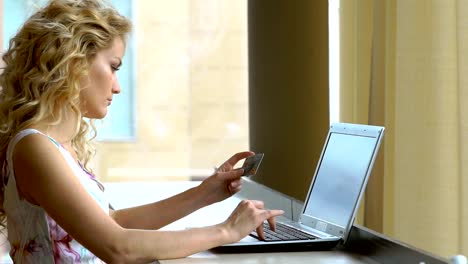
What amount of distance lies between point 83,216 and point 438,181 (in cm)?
74

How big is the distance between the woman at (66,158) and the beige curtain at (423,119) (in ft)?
1.14

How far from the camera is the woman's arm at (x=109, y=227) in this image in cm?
168

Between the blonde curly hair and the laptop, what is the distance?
447mm

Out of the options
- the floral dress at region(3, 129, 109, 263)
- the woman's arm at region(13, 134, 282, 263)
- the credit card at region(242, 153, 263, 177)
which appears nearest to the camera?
the woman's arm at region(13, 134, 282, 263)

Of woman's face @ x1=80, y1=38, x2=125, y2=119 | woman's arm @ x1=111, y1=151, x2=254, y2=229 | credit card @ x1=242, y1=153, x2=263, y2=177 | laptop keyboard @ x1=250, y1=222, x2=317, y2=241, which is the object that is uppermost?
woman's face @ x1=80, y1=38, x2=125, y2=119

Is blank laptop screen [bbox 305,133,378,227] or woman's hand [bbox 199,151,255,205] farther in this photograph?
woman's hand [bbox 199,151,255,205]

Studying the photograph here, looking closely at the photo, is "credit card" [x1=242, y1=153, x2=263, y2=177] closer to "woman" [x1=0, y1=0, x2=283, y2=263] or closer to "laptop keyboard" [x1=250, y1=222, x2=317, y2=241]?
"woman" [x1=0, y1=0, x2=283, y2=263]

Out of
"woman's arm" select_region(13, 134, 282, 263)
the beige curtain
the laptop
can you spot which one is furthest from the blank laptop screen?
"woman's arm" select_region(13, 134, 282, 263)

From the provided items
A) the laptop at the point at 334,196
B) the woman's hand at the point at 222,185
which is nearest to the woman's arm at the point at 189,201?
the woman's hand at the point at 222,185

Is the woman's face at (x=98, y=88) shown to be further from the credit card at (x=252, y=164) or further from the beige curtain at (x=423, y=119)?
the beige curtain at (x=423, y=119)

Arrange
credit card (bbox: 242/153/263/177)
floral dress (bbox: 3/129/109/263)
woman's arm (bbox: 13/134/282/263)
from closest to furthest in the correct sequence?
1. woman's arm (bbox: 13/134/282/263)
2. floral dress (bbox: 3/129/109/263)
3. credit card (bbox: 242/153/263/177)

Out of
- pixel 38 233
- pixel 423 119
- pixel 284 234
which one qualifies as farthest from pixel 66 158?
pixel 423 119

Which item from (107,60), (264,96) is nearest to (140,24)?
(264,96)

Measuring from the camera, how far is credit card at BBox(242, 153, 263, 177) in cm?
192
